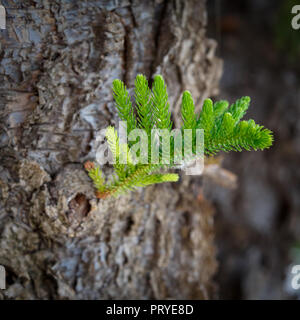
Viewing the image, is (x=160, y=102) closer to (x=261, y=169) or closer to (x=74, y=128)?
(x=74, y=128)

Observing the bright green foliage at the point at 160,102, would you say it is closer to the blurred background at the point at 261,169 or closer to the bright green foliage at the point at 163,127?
the bright green foliage at the point at 163,127

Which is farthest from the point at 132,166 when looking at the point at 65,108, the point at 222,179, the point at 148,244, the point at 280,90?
the point at 280,90

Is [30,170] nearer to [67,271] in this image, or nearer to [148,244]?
[67,271]

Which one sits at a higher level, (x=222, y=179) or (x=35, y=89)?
(x=35, y=89)

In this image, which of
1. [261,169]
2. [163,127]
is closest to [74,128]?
[163,127]

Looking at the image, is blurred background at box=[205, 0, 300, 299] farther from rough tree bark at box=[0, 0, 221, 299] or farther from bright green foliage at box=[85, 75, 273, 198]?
bright green foliage at box=[85, 75, 273, 198]

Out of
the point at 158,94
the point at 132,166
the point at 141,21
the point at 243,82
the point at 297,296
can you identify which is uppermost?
the point at 243,82

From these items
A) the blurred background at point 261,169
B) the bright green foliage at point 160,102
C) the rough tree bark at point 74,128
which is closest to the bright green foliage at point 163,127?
the bright green foliage at point 160,102
